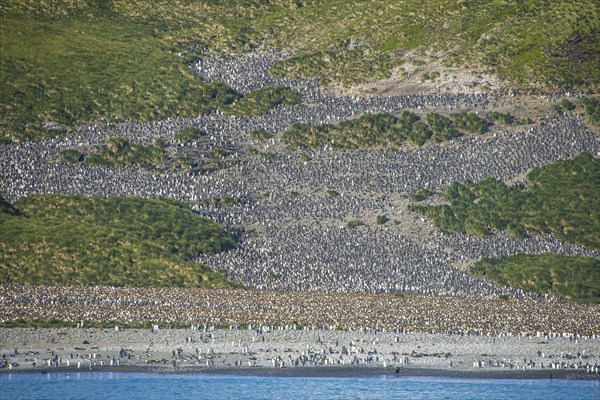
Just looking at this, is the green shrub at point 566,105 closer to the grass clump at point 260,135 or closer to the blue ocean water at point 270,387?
the grass clump at point 260,135

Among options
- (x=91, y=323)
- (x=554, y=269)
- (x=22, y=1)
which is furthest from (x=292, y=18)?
(x=91, y=323)

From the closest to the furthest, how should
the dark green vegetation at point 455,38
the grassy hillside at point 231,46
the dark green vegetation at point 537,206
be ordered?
1. the dark green vegetation at point 537,206
2. the grassy hillside at point 231,46
3. the dark green vegetation at point 455,38

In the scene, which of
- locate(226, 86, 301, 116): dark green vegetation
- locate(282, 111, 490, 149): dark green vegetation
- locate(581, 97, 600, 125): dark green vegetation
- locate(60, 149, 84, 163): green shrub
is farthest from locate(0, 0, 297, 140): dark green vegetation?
locate(581, 97, 600, 125): dark green vegetation

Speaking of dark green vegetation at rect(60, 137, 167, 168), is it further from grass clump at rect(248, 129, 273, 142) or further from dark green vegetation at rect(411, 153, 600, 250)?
dark green vegetation at rect(411, 153, 600, 250)

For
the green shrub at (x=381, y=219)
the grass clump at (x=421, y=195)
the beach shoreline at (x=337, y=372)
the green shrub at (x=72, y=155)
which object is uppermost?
the green shrub at (x=72, y=155)

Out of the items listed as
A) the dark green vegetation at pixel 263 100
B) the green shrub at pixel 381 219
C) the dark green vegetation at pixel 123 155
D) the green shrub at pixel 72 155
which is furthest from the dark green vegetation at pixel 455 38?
the green shrub at pixel 381 219

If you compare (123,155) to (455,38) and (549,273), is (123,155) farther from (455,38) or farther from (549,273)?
(549,273)
